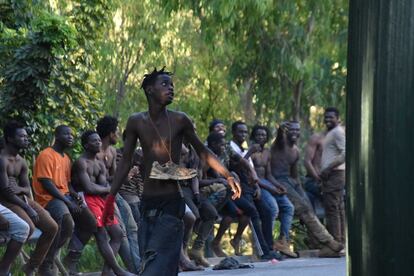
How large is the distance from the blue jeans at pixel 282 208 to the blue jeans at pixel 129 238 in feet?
10.1

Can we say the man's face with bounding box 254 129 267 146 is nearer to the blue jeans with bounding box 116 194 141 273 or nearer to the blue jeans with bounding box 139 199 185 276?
the blue jeans with bounding box 116 194 141 273

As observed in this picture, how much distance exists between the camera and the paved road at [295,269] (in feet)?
41.6

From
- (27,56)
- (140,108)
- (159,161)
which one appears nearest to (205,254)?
(27,56)

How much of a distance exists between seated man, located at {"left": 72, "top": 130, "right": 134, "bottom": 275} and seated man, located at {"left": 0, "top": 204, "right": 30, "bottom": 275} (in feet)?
4.64

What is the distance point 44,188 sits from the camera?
452 inches

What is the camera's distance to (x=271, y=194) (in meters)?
15.4

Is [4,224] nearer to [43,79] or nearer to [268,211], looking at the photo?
[43,79]

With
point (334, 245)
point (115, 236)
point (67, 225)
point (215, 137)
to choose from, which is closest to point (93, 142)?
point (67, 225)

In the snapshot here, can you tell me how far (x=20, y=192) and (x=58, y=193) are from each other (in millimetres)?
739

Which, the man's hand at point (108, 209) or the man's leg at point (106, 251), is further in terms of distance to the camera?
the man's leg at point (106, 251)

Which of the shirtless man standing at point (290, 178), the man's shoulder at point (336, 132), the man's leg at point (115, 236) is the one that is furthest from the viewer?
the shirtless man standing at point (290, 178)

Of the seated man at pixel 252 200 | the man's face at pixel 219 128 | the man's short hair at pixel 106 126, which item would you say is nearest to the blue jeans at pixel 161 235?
the man's short hair at pixel 106 126

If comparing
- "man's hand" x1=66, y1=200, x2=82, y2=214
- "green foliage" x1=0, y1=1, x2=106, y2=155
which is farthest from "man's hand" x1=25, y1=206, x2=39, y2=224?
"green foliage" x1=0, y1=1, x2=106, y2=155

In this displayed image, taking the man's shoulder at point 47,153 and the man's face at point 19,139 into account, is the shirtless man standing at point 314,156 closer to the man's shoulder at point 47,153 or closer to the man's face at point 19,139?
the man's shoulder at point 47,153
